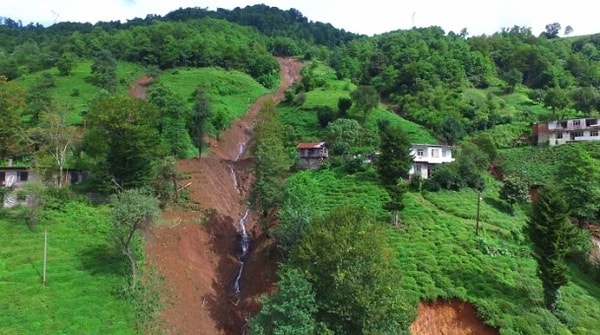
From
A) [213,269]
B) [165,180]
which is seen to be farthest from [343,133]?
[213,269]

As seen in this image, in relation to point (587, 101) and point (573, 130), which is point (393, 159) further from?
point (587, 101)

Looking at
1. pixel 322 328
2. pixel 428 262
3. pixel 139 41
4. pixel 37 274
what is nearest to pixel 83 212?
pixel 37 274

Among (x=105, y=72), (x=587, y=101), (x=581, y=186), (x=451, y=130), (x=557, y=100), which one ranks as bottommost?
(x=581, y=186)

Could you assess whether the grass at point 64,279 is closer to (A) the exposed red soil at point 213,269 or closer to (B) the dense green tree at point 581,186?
(A) the exposed red soil at point 213,269

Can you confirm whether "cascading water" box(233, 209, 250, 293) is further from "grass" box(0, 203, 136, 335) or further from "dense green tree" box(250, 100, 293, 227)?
"grass" box(0, 203, 136, 335)

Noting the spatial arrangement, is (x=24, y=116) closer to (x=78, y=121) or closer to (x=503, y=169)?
(x=78, y=121)

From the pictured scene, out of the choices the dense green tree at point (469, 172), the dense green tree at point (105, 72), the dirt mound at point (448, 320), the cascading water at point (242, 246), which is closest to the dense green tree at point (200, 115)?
the cascading water at point (242, 246)

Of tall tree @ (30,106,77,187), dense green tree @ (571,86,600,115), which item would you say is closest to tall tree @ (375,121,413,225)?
tall tree @ (30,106,77,187)
